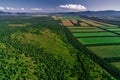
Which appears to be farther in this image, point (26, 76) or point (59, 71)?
point (59, 71)

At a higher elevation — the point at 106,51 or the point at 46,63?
the point at 46,63

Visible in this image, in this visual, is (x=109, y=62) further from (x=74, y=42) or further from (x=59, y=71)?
(x=74, y=42)

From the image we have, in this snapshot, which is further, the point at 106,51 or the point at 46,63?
the point at 106,51

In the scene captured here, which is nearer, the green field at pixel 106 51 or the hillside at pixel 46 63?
the hillside at pixel 46 63

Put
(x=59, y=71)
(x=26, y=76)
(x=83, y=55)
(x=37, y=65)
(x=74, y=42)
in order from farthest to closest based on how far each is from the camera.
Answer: (x=74, y=42)
(x=83, y=55)
(x=37, y=65)
(x=59, y=71)
(x=26, y=76)

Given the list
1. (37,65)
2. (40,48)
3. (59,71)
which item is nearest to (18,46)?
(40,48)

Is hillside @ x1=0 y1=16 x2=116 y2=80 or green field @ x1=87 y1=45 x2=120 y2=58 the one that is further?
green field @ x1=87 y1=45 x2=120 y2=58

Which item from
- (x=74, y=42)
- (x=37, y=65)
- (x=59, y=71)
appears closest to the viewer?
(x=59, y=71)

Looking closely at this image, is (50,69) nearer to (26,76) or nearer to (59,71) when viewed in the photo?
(59,71)
